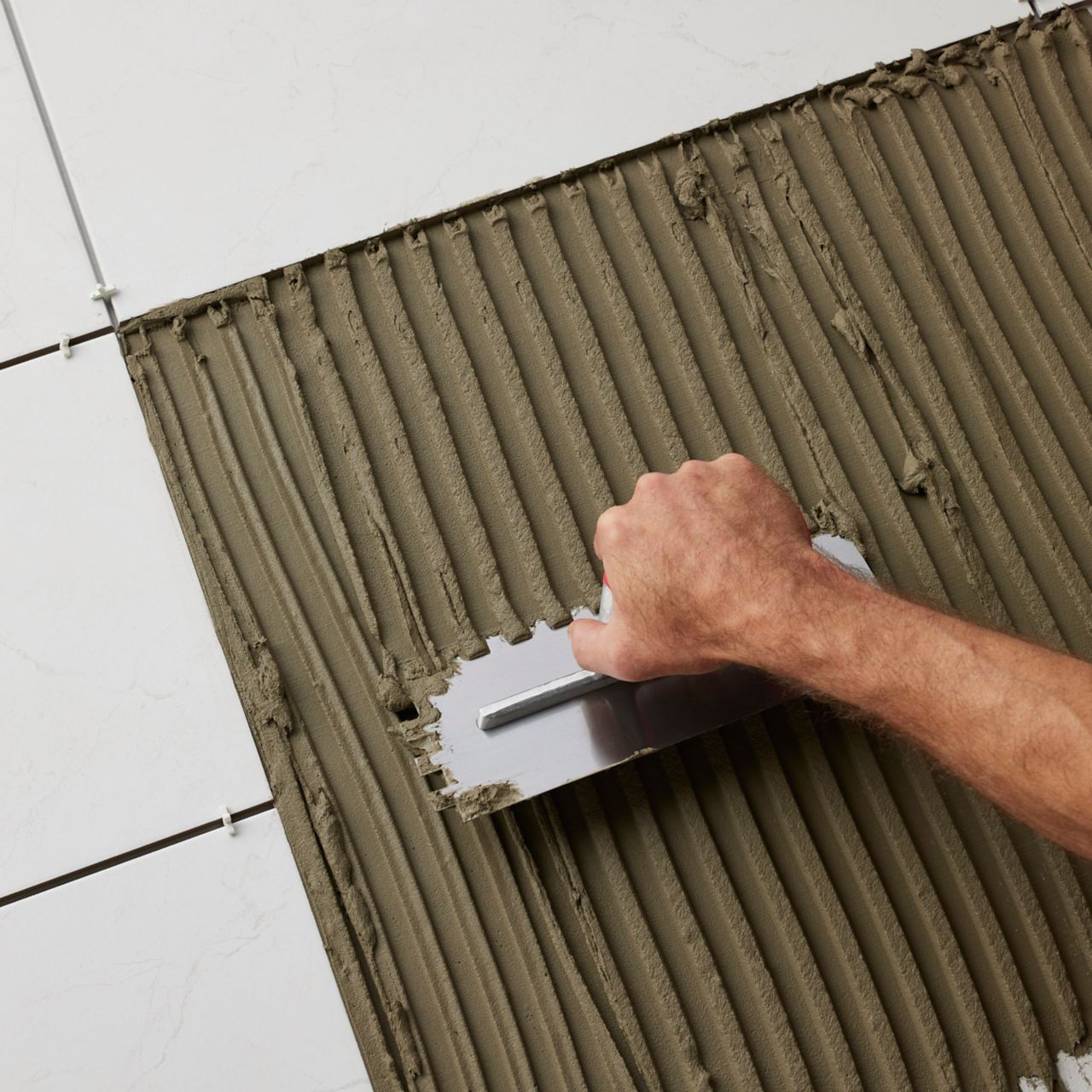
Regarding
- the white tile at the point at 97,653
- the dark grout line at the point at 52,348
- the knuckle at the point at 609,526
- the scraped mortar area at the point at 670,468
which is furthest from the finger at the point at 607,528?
the dark grout line at the point at 52,348

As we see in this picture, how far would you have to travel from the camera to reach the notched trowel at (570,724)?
0.84 metres

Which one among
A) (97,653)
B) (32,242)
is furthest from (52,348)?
(97,653)

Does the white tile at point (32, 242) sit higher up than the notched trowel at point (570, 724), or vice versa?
the white tile at point (32, 242)

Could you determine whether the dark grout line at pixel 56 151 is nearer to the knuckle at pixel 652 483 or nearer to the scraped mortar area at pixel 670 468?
the scraped mortar area at pixel 670 468

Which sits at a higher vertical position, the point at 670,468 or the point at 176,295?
the point at 176,295

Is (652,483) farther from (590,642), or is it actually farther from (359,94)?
(359,94)

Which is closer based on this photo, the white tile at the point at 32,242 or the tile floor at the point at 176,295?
the tile floor at the point at 176,295

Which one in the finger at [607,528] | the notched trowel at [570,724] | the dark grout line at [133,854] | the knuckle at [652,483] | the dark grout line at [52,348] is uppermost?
the dark grout line at [52,348]

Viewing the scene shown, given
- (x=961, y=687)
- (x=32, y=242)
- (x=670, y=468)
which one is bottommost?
(x=961, y=687)

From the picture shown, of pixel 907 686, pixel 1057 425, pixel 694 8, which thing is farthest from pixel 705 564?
pixel 694 8

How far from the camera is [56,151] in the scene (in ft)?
3.37

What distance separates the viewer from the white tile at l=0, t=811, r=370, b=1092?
2.78ft

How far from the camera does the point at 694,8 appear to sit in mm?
1075

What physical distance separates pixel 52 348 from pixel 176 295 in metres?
0.12
